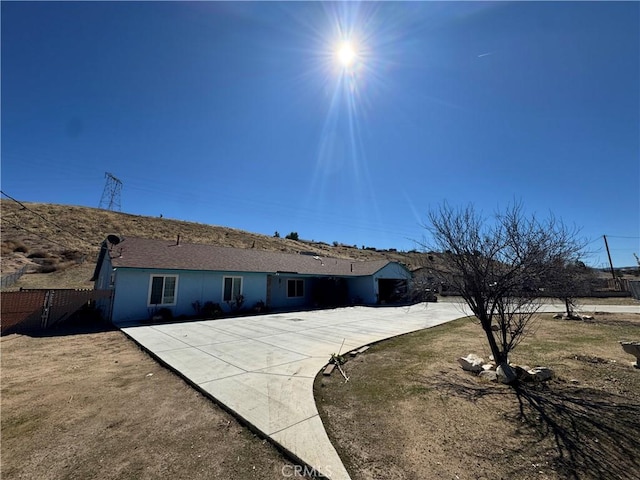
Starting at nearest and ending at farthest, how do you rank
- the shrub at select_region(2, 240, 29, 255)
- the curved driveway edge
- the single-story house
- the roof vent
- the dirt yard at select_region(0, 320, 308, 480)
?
the dirt yard at select_region(0, 320, 308, 480) → the curved driveway edge → the single-story house → the roof vent → the shrub at select_region(2, 240, 29, 255)

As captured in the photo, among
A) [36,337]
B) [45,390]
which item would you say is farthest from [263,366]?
[36,337]

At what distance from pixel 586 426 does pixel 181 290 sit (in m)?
15.3

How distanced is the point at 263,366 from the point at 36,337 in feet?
30.5

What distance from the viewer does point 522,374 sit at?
17.3 feet

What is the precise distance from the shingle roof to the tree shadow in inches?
568

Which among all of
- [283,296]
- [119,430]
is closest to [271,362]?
[119,430]

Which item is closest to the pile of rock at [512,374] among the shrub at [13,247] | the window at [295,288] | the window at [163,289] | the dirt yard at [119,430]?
the dirt yard at [119,430]

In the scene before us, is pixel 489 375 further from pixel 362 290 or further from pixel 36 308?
pixel 362 290

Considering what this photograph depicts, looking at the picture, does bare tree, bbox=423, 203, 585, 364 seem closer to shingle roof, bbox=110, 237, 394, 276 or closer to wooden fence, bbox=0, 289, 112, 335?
shingle roof, bbox=110, 237, 394, 276

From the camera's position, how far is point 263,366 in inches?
240

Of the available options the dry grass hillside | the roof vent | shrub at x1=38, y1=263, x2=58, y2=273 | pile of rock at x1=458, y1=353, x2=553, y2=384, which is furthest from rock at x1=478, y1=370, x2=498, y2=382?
shrub at x1=38, y1=263, x2=58, y2=273

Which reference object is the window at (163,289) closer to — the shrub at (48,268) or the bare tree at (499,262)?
the bare tree at (499,262)

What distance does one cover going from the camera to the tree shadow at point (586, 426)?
2732 millimetres

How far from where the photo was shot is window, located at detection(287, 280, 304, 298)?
20.3 metres
